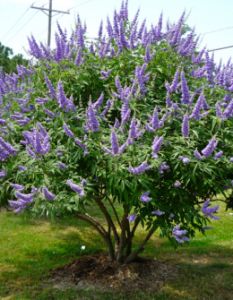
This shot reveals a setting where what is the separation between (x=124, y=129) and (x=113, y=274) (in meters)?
2.45

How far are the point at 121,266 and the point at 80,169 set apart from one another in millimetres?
2106

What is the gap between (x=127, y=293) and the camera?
5645 millimetres

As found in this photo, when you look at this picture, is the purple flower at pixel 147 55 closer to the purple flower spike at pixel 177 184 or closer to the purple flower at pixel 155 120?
the purple flower at pixel 155 120

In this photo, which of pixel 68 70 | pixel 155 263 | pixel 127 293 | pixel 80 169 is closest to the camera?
pixel 80 169

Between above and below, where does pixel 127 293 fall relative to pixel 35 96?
below

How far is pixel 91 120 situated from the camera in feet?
14.4

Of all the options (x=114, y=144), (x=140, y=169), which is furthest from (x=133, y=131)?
(x=140, y=169)

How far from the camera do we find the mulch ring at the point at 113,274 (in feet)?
19.3

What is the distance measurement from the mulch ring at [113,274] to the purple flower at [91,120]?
2.41 m

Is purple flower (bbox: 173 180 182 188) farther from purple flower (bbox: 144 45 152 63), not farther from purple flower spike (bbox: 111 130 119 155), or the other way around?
purple flower (bbox: 144 45 152 63)

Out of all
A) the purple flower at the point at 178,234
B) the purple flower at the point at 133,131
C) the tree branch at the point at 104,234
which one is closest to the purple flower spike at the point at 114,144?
the purple flower at the point at 133,131

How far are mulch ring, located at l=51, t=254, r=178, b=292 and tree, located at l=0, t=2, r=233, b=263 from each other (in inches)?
33.8

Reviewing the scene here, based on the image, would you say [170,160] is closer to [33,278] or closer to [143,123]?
[143,123]

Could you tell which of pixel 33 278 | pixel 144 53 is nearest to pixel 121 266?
pixel 33 278
